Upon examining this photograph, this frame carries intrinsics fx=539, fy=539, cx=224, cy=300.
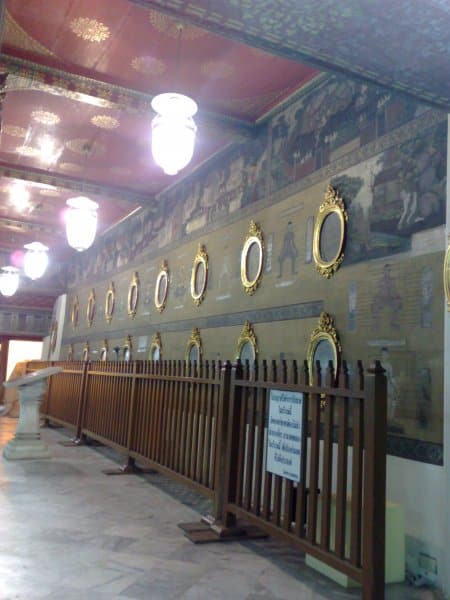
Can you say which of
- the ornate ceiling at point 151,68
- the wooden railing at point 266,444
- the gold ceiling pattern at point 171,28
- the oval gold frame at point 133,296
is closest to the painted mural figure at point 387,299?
the wooden railing at point 266,444

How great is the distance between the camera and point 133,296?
12.9 metres

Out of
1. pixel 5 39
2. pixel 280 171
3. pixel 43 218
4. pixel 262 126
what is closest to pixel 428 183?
pixel 280 171

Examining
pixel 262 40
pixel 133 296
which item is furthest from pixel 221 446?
pixel 133 296

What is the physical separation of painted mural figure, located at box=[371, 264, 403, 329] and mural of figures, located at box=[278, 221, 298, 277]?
1616 millimetres

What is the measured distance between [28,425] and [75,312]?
32.0 ft

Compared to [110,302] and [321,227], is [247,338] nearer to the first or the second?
[321,227]

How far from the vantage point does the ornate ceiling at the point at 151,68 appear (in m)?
3.28

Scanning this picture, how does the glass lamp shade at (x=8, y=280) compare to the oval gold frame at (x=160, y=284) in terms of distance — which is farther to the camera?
the glass lamp shade at (x=8, y=280)

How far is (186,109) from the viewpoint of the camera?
5.43m

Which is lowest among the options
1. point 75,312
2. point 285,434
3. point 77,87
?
point 285,434

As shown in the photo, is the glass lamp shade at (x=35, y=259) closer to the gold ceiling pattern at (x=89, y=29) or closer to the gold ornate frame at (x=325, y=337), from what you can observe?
the gold ceiling pattern at (x=89, y=29)

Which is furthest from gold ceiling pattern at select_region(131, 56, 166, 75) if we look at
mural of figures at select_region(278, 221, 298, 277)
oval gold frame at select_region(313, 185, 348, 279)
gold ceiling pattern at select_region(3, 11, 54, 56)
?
oval gold frame at select_region(313, 185, 348, 279)

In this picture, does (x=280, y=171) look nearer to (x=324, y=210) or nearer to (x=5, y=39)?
(x=324, y=210)

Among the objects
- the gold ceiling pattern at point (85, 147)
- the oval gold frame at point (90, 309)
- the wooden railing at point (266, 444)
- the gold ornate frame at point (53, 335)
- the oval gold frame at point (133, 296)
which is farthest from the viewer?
the gold ornate frame at point (53, 335)
